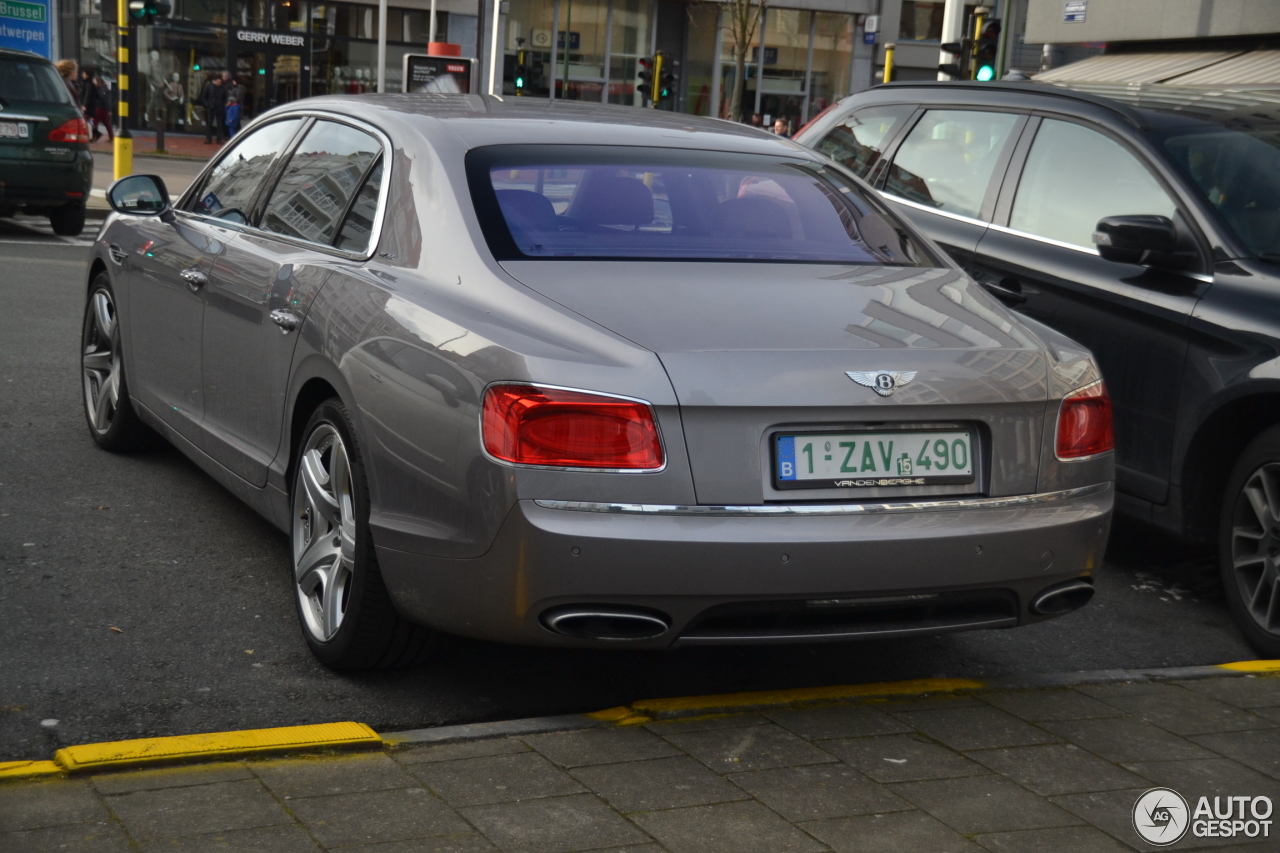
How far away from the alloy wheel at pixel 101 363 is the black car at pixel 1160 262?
11.2 ft

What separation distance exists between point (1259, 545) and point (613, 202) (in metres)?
2.31

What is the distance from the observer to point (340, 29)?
4025cm

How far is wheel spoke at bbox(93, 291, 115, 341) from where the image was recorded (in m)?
6.36

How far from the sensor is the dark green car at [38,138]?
14633 mm

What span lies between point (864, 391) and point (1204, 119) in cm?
296

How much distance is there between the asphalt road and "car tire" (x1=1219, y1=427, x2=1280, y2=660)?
0.15 meters

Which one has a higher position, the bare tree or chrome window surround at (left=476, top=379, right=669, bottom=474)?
the bare tree

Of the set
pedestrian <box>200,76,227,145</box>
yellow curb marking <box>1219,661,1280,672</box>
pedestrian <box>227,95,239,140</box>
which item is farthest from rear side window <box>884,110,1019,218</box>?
pedestrian <box>200,76,227,145</box>

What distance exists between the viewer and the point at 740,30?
42031mm

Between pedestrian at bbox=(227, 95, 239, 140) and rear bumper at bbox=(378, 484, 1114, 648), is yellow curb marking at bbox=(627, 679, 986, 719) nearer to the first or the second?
rear bumper at bbox=(378, 484, 1114, 648)

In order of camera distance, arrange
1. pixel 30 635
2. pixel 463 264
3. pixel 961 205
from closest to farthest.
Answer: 1. pixel 463 264
2. pixel 30 635
3. pixel 961 205

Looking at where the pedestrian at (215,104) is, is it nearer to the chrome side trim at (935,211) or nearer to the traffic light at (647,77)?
the traffic light at (647,77)

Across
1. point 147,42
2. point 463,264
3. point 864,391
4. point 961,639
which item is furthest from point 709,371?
point 147,42

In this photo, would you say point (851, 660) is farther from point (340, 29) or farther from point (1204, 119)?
point (340, 29)
